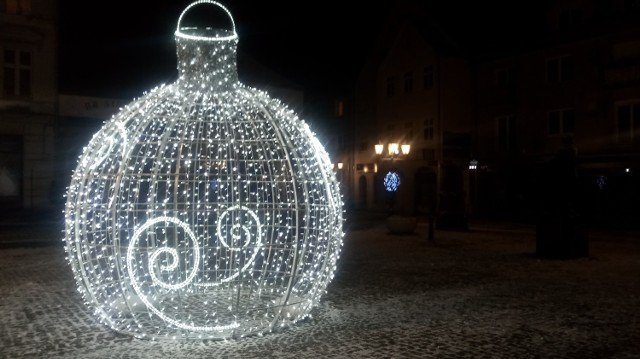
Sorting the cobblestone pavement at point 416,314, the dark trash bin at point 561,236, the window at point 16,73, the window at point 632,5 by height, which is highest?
the window at point 632,5

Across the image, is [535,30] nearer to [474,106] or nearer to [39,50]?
[474,106]

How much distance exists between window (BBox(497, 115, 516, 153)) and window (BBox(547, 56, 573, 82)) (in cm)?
294

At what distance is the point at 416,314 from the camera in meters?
8.64

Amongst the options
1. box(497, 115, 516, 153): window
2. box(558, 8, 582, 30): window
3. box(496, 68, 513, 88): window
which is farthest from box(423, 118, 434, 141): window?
box(558, 8, 582, 30): window

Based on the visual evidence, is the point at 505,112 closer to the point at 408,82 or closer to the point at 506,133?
the point at 506,133

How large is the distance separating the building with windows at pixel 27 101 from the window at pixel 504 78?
22.1 meters

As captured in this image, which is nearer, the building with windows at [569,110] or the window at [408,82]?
the building with windows at [569,110]

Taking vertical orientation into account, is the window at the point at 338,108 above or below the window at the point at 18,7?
below

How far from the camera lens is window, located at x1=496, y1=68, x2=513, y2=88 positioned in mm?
31578

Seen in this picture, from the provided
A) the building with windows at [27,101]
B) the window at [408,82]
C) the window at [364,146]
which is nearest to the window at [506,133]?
the window at [408,82]

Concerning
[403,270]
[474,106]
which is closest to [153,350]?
[403,270]

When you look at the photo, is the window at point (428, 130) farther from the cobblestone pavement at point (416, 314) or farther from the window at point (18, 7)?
the window at point (18, 7)

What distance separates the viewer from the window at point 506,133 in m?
31.5

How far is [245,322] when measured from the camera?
24.8 ft
